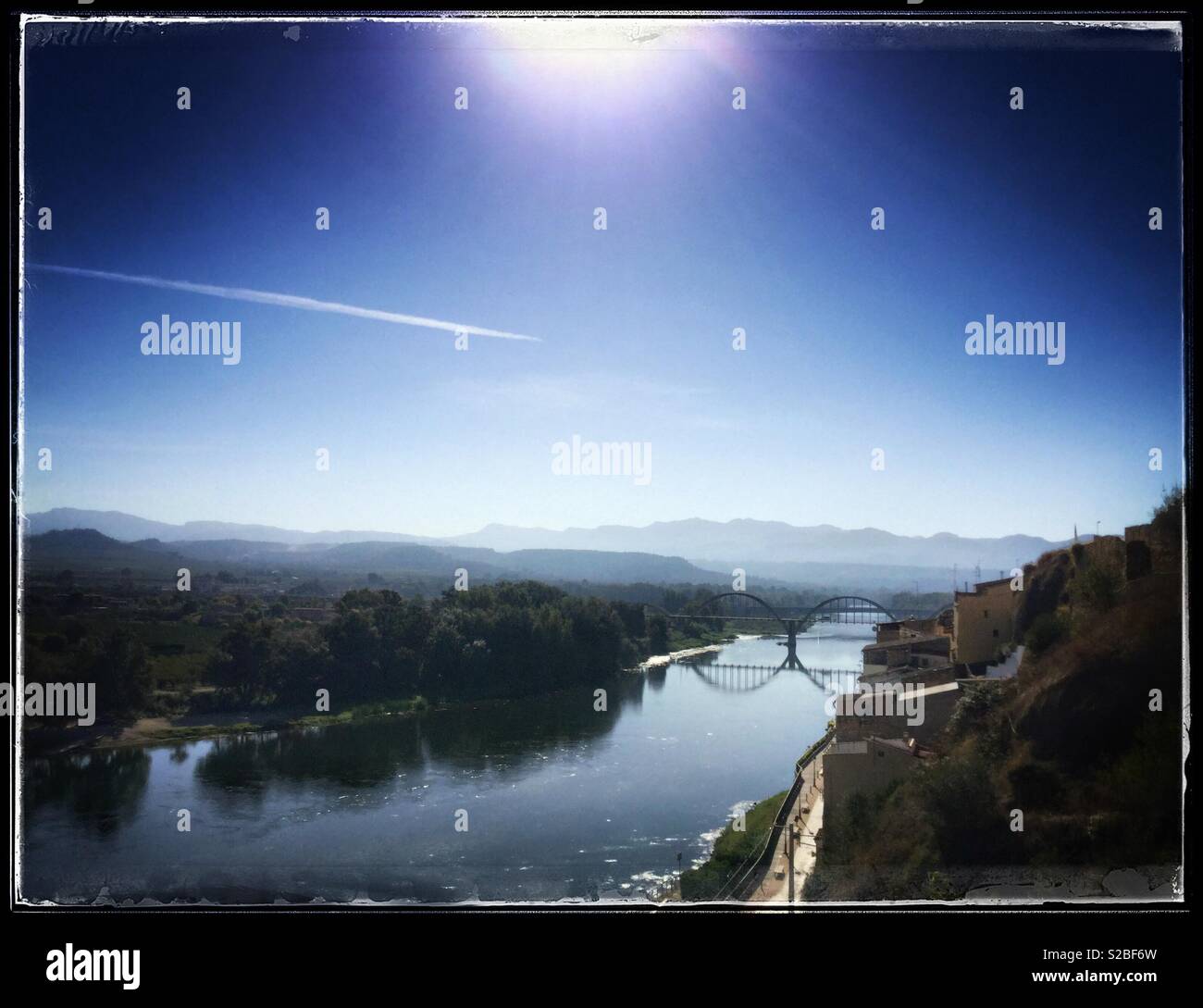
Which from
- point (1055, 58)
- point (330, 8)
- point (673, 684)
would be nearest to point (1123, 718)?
point (1055, 58)

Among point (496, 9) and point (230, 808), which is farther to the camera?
point (230, 808)

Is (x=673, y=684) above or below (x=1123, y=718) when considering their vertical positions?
below

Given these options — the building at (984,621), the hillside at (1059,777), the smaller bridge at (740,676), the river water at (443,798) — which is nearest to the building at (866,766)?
the hillside at (1059,777)

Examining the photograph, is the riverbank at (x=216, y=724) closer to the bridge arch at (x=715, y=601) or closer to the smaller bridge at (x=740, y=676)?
the bridge arch at (x=715, y=601)

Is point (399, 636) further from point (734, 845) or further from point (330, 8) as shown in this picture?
point (330, 8)

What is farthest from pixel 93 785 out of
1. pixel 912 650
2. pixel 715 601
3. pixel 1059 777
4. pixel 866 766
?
pixel 715 601

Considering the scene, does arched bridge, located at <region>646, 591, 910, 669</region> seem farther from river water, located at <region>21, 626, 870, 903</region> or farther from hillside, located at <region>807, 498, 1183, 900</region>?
hillside, located at <region>807, 498, 1183, 900</region>
